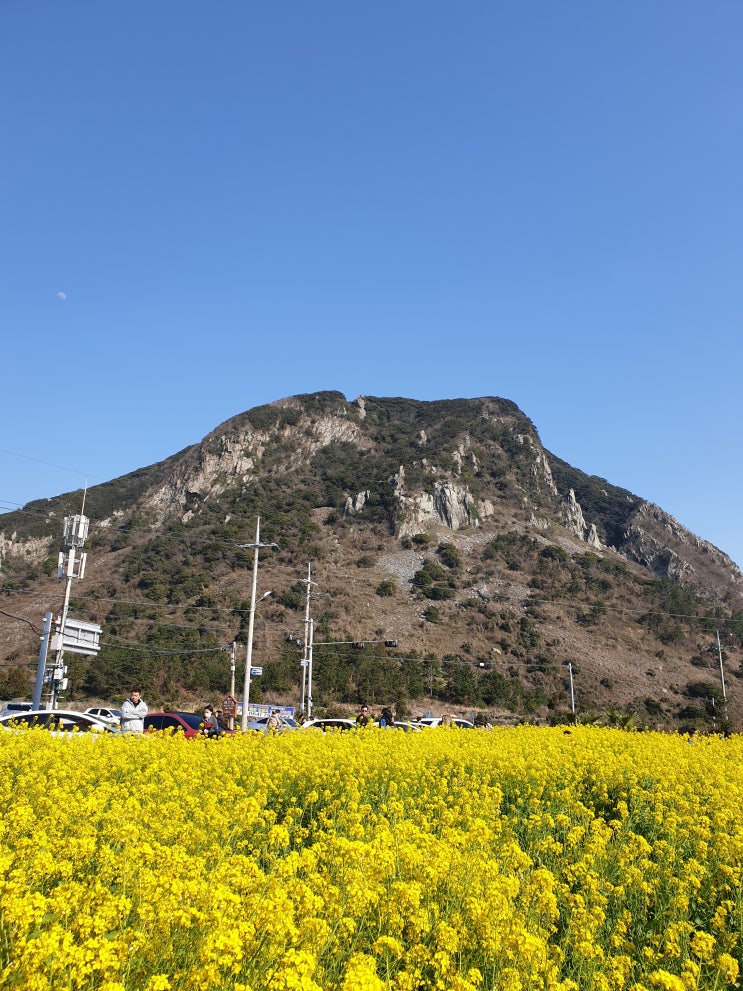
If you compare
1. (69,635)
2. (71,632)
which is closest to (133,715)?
(69,635)

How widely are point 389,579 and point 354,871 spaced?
66.3 m

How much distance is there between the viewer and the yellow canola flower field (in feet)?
10.6

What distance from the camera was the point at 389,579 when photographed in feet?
230

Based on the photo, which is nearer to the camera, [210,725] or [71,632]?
[210,725]

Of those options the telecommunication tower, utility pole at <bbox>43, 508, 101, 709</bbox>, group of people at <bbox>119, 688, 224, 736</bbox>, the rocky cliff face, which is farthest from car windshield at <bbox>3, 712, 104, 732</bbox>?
the rocky cliff face

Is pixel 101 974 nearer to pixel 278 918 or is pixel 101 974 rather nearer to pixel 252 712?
pixel 278 918

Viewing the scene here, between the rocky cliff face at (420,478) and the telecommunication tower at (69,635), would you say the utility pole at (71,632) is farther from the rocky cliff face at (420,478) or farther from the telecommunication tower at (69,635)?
the rocky cliff face at (420,478)

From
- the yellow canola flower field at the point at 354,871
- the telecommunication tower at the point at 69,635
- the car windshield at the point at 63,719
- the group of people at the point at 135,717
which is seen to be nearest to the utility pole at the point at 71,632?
the telecommunication tower at the point at 69,635

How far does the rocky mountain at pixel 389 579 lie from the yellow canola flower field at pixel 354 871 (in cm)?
2386

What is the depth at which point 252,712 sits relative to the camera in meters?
27.9

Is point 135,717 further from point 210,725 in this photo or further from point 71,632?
point 71,632

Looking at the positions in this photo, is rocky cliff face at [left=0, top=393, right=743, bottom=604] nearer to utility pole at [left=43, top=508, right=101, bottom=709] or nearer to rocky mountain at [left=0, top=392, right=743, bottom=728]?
rocky mountain at [left=0, top=392, right=743, bottom=728]

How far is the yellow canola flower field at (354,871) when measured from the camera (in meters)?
3.25

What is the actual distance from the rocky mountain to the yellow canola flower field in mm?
23857
